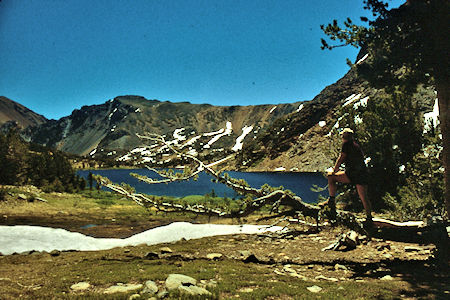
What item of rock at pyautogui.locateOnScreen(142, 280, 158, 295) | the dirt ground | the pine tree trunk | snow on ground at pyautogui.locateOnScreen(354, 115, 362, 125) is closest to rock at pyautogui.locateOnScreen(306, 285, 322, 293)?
the dirt ground

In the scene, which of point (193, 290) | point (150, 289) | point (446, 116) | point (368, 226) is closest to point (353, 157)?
point (368, 226)

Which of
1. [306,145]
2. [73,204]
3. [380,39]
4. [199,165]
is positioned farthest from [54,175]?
[306,145]

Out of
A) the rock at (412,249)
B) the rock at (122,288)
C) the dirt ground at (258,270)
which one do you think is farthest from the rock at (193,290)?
the rock at (412,249)

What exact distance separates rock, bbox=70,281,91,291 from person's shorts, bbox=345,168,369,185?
1017 cm

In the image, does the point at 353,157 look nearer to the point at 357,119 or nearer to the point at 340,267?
the point at 340,267

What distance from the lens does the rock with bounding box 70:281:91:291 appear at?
896cm

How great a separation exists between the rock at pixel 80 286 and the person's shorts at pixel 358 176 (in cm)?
1017

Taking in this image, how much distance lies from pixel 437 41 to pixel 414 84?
2124mm

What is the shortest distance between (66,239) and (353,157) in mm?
20655

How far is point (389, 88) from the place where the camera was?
11438 millimetres

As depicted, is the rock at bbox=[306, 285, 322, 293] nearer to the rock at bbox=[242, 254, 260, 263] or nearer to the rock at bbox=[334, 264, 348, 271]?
the rock at bbox=[334, 264, 348, 271]

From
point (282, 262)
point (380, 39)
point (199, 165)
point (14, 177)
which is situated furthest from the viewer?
point (14, 177)

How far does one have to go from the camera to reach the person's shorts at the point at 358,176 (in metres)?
9.41

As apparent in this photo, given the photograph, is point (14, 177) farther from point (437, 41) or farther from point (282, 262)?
point (437, 41)
